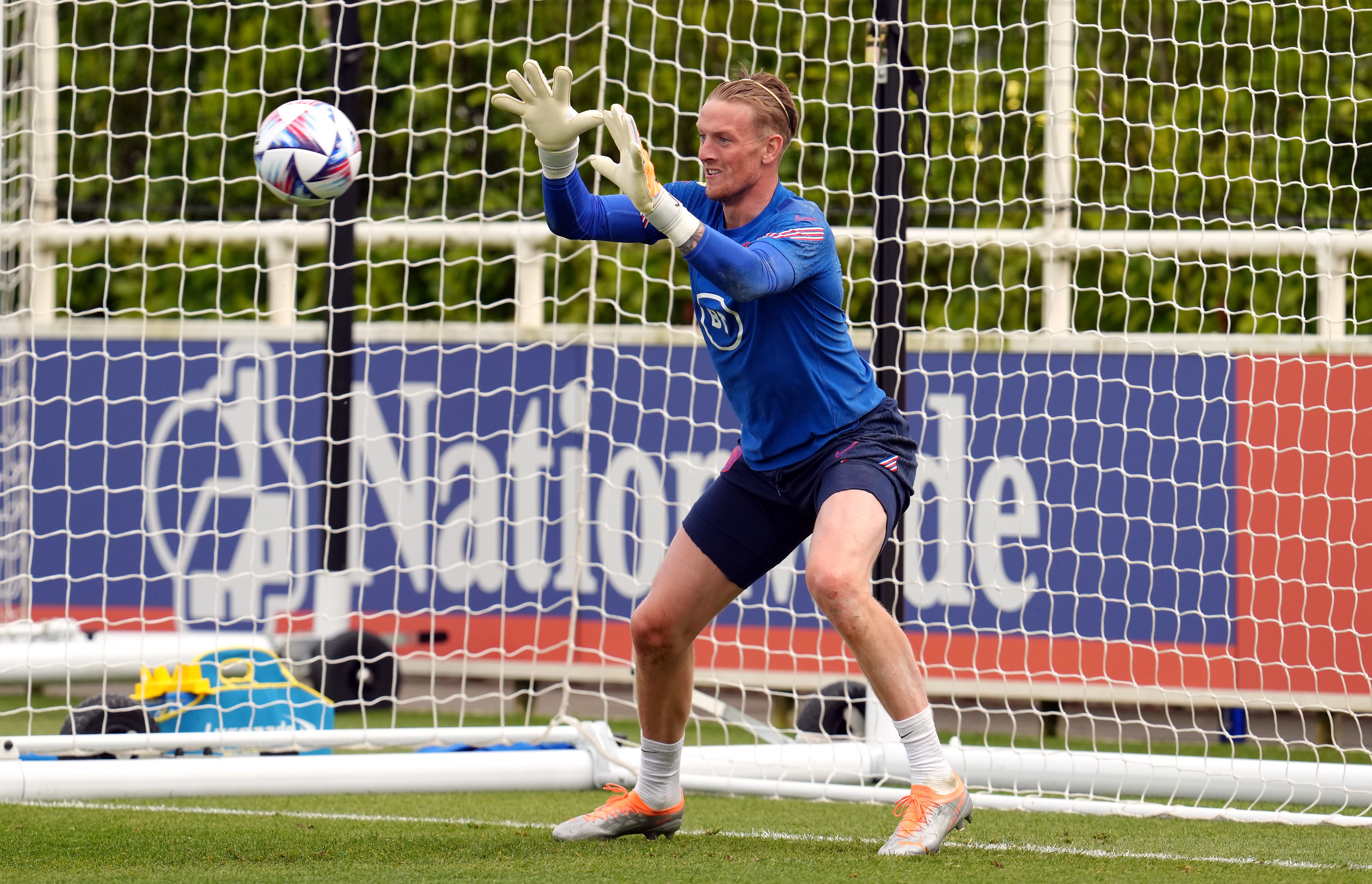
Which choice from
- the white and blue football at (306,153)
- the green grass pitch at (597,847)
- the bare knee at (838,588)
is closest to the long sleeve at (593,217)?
the white and blue football at (306,153)

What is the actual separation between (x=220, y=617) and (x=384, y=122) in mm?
3834

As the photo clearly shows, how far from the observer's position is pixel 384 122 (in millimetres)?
9836

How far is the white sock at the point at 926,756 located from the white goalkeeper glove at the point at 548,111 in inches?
62.1

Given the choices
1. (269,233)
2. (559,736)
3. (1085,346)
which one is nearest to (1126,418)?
(1085,346)

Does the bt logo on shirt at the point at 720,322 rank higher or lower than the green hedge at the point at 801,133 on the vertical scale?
lower

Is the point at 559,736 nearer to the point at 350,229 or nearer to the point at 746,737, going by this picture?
the point at 746,737

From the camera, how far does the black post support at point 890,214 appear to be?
5098mm

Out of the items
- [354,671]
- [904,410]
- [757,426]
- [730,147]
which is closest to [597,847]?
[757,426]

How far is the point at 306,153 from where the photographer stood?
441cm

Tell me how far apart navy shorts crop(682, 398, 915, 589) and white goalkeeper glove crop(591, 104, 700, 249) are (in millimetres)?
680

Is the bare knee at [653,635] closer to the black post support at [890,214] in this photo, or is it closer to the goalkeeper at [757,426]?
the goalkeeper at [757,426]

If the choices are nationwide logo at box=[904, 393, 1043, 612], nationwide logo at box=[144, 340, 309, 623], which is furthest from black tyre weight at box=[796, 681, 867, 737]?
nationwide logo at box=[144, 340, 309, 623]

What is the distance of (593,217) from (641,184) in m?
0.48

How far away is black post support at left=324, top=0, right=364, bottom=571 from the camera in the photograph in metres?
5.96
